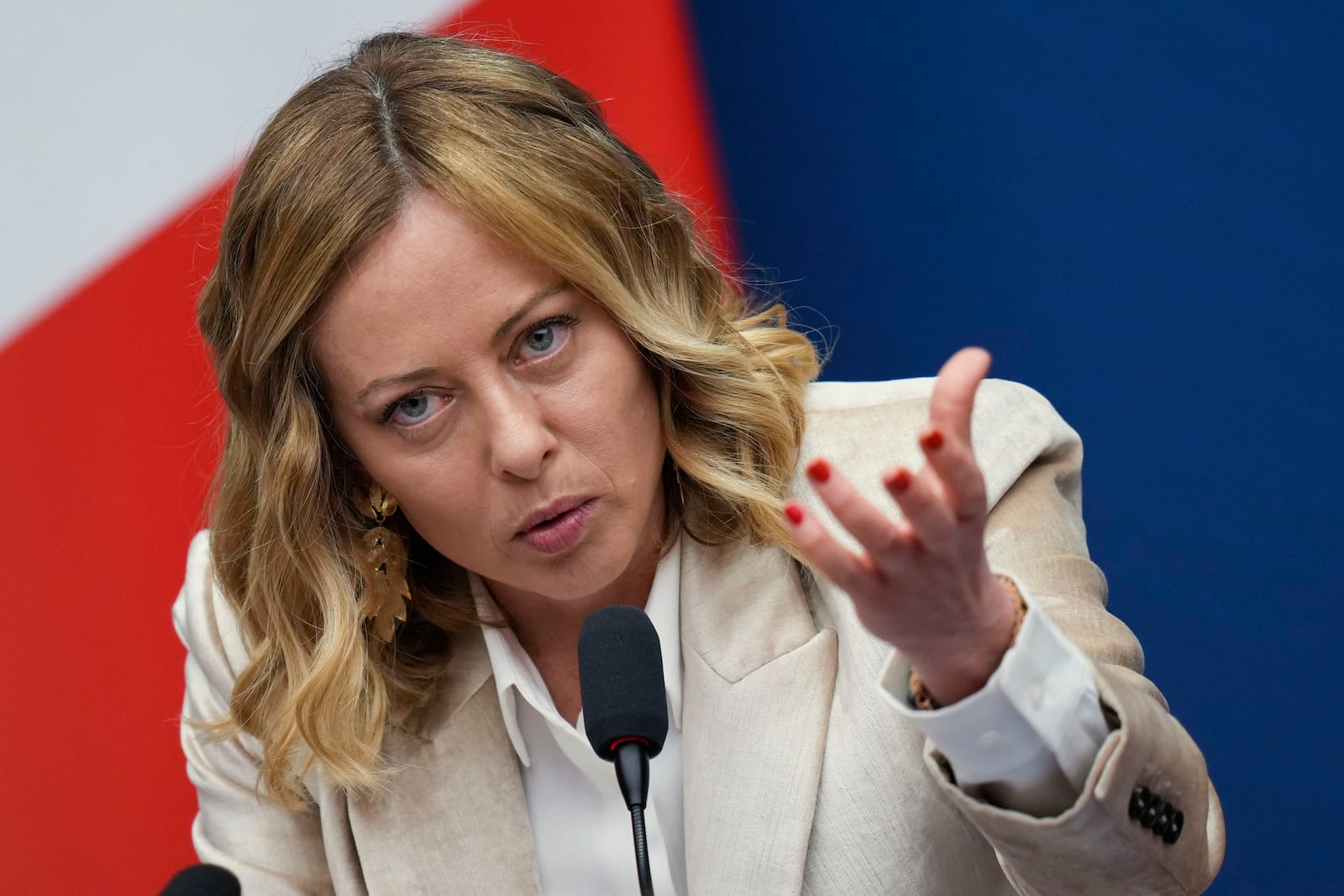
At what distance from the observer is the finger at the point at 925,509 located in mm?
772

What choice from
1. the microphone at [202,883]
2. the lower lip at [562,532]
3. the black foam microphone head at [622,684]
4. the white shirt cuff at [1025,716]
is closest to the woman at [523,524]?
the lower lip at [562,532]

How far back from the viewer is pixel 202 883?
0.85 meters

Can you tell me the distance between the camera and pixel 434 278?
126cm

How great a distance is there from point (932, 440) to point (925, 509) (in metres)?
0.05

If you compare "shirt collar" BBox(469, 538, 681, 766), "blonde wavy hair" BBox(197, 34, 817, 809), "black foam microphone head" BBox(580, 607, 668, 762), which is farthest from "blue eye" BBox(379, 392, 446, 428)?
"black foam microphone head" BBox(580, 607, 668, 762)

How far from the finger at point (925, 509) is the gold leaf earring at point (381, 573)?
2.76 ft

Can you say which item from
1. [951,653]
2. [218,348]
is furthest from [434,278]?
[951,653]

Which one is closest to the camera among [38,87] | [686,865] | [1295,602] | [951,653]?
[951,653]

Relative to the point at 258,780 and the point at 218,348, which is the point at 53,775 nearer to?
the point at 258,780

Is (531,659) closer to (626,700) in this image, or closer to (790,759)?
(790,759)

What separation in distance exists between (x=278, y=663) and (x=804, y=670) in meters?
0.61

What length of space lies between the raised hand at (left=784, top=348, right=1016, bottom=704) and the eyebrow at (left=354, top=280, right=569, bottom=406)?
518 millimetres

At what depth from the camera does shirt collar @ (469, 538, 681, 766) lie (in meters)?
1.46

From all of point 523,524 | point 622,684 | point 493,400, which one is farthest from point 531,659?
point 622,684
